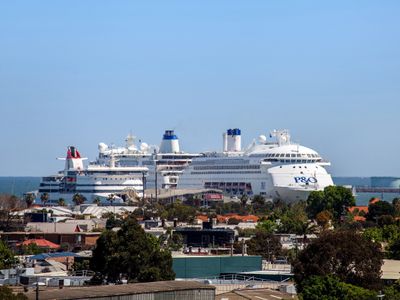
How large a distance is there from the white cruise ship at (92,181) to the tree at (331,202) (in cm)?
4215

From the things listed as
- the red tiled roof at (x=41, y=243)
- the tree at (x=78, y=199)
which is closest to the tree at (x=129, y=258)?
the red tiled roof at (x=41, y=243)

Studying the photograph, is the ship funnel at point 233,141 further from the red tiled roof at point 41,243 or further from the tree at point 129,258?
the tree at point 129,258

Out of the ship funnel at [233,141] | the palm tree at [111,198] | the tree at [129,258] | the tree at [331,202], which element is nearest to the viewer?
the tree at [129,258]

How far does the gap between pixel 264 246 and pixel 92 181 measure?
9764 cm

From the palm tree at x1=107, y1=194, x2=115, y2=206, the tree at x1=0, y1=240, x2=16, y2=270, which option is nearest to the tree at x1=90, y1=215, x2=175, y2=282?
the tree at x1=0, y1=240, x2=16, y2=270

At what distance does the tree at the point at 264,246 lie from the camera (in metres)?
78.6

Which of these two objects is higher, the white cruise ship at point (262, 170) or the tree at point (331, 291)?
the white cruise ship at point (262, 170)

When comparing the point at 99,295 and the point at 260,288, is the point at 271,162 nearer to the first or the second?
the point at 260,288

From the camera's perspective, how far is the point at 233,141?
19188 cm

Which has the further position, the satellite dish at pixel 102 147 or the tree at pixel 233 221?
the satellite dish at pixel 102 147

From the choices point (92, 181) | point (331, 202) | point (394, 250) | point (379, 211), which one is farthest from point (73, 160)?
point (394, 250)

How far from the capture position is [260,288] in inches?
2069

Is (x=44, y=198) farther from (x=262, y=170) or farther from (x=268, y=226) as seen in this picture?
(x=268, y=226)

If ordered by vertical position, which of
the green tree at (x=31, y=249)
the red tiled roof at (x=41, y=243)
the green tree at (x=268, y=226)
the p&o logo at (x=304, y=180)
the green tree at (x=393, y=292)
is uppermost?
the p&o logo at (x=304, y=180)
